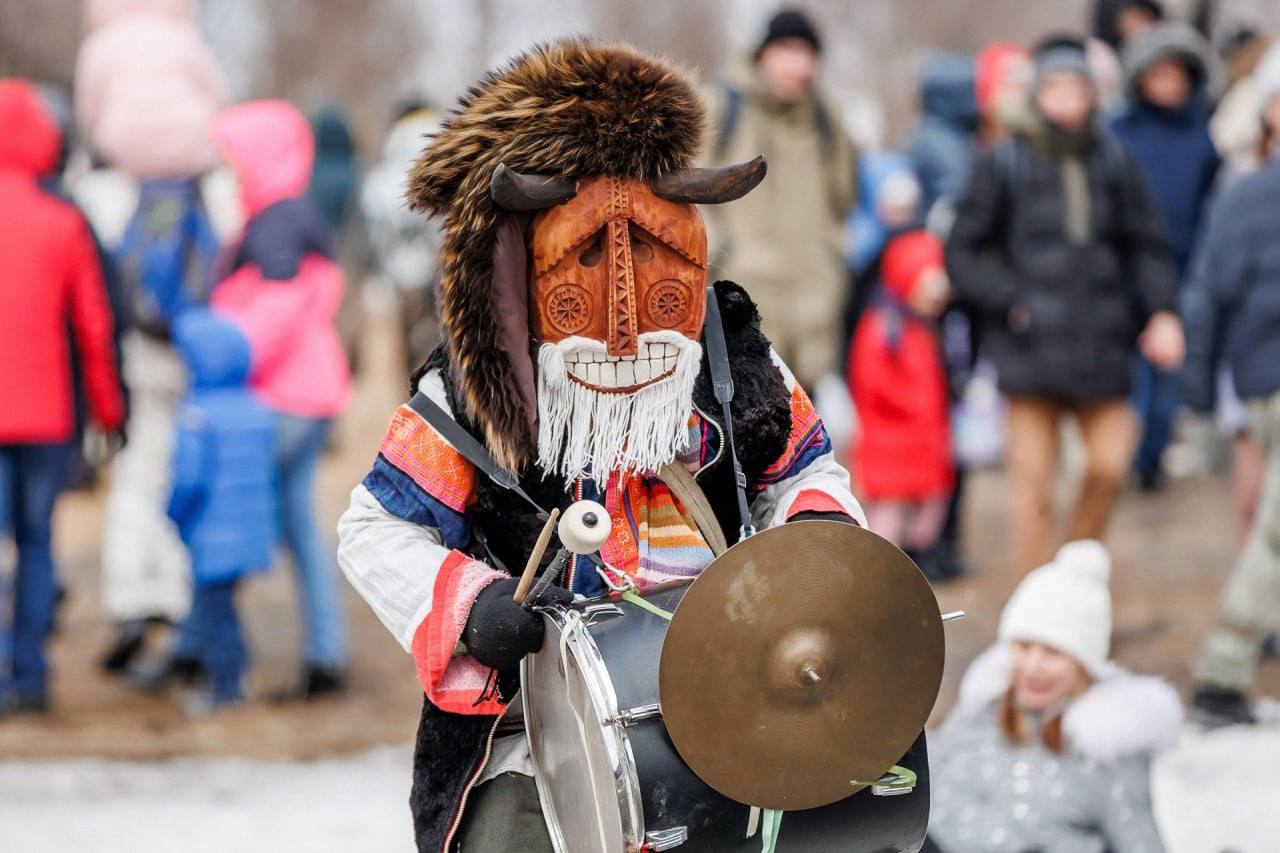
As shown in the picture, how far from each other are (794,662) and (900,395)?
4969 mm

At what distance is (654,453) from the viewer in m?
2.68

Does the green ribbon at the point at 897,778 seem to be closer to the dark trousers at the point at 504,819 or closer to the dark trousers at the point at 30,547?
the dark trousers at the point at 504,819

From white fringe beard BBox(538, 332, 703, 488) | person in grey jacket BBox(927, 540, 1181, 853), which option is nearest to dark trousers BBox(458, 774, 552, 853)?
white fringe beard BBox(538, 332, 703, 488)

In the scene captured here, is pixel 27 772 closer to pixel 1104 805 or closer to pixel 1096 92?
pixel 1104 805

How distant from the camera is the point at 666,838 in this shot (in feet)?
7.66

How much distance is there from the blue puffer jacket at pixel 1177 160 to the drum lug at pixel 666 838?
6.10 meters

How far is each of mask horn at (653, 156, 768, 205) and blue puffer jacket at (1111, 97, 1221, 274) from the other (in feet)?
18.3

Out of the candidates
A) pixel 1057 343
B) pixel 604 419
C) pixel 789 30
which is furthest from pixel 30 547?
pixel 604 419

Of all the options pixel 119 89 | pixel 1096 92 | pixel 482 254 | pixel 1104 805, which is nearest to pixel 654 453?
pixel 482 254

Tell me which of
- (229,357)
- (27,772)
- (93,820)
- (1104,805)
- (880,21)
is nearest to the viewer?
(1104,805)

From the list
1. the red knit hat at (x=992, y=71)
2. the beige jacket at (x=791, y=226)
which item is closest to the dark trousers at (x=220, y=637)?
the beige jacket at (x=791, y=226)

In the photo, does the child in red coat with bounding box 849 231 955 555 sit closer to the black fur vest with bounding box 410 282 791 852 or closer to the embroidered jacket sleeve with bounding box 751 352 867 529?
Answer: the embroidered jacket sleeve with bounding box 751 352 867 529

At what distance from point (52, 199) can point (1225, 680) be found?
4113mm

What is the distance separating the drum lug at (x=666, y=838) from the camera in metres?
2.33
